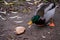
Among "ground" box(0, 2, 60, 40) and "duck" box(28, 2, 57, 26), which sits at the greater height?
"duck" box(28, 2, 57, 26)

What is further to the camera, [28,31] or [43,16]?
[43,16]

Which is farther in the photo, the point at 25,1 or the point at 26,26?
the point at 25,1

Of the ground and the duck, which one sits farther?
the duck

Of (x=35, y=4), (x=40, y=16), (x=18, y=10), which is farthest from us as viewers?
(x=35, y=4)

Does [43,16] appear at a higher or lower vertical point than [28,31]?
higher

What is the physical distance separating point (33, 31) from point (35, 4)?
1.71 m

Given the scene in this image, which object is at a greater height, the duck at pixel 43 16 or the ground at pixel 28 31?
the duck at pixel 43 16

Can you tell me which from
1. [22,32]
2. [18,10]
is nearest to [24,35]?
[22,32]

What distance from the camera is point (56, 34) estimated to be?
4.75 metres

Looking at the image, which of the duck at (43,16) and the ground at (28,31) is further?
the duck at (43,16)

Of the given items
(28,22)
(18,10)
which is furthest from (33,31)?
(18,10)

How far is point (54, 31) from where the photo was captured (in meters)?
4.88

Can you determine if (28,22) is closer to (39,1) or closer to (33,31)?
(33,31)

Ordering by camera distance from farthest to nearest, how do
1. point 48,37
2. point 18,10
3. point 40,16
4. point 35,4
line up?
point 35,4
point 18,10
point 40,16
point 48,37
